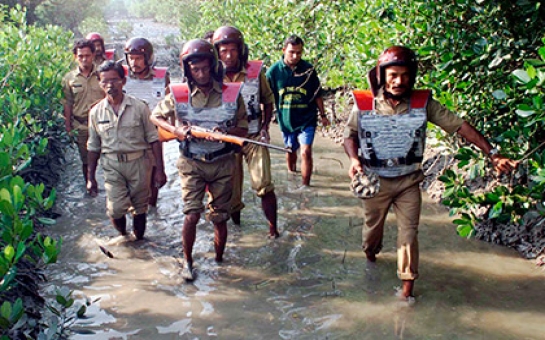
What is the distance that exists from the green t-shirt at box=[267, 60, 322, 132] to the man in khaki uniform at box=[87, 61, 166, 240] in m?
2.20

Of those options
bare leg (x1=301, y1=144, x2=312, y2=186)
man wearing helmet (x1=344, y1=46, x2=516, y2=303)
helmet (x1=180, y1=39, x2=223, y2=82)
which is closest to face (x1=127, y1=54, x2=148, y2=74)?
helmet (x1=180, y1=39, x2=223, y2=82)

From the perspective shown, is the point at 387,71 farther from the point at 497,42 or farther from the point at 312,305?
the point at 312,305

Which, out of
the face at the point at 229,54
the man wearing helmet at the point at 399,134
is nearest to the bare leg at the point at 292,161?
the face at the point at 229,54

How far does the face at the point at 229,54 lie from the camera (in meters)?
5.52

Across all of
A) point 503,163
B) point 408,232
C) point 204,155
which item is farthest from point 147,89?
A: point 503,163

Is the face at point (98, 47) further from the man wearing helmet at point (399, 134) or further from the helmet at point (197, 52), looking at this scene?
the man wearing helmet at point (399, 134)

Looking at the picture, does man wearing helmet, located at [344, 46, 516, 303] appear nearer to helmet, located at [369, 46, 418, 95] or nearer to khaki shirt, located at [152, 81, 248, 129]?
helmet, located at [369, 46, 418, 95]

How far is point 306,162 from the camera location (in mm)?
7293

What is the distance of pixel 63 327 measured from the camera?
3785 mm

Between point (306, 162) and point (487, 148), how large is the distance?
3547 millimetres

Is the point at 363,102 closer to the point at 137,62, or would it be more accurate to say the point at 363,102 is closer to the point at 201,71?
the point at 201,71

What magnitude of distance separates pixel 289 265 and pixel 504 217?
2047mm

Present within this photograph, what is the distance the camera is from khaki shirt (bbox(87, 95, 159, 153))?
5.30 meters

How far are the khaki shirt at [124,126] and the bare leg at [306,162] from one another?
2.37 metres
